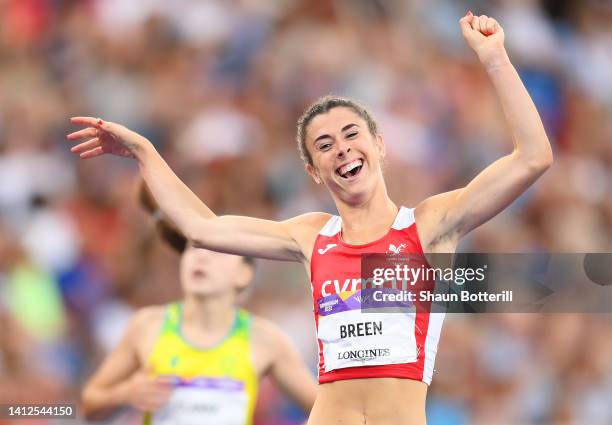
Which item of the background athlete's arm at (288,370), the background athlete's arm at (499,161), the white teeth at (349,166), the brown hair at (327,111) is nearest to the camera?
the background athlete's arm at (499,161)

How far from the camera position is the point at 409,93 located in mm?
8492

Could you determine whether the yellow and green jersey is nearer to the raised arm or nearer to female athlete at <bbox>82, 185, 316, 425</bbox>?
female athlete at <bbox>82, 185, 316, 425</bbox>

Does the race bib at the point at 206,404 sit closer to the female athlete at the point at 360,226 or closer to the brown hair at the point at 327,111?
the female athlete at the point at 360,226

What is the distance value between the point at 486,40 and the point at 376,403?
1.40 m

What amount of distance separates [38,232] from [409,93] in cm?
295

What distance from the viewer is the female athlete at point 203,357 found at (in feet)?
19.8

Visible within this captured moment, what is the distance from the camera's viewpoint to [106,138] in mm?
4605

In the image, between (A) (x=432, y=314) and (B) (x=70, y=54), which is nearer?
(A) (x=432, y=314)

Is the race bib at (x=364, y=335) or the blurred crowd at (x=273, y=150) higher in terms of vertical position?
the blurred crowd at (x=273, y=150)

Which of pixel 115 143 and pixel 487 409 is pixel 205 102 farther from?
pixel 115 143

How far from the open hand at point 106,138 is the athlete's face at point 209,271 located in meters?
1.72

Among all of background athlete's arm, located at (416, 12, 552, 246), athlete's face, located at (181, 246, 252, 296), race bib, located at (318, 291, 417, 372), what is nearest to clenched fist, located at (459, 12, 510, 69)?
background athlete's arm, located at (416, 12, 552, 246)

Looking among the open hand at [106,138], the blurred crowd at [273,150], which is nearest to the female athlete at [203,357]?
the blurred crowd at [273,150]

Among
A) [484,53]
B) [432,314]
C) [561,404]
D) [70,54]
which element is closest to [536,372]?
[561,404]
